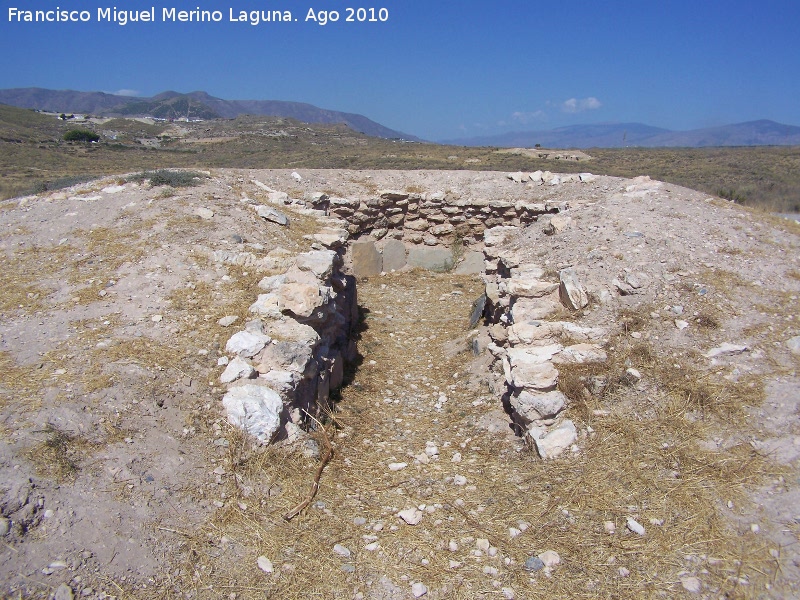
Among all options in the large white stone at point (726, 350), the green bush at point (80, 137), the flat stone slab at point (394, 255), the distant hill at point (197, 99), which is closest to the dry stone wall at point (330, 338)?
the large white stone at point (726, 350)

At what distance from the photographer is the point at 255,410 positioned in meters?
4.27

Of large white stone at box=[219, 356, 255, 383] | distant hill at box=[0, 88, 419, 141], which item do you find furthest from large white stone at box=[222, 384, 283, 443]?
distant hill at box=[0, 88, 419, 141]

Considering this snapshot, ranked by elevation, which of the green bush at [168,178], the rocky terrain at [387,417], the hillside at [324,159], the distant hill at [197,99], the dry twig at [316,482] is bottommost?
the dry twig at [316,482]

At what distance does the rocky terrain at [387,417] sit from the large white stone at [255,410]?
2 centimetres

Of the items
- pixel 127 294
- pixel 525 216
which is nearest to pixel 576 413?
pixel 127 294

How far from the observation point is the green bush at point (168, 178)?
9.21 m

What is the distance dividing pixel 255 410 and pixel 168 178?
6.62 m

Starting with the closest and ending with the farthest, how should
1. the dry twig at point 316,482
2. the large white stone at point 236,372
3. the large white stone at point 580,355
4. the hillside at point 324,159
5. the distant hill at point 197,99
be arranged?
1. the dry twig at point 316,482
2. the large white stone at point 236,372
3. the large white stone at point 580,355
4. the hillside at point 324,159
5. the distant hill at point 197,99

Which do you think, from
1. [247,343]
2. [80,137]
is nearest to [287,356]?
[247,343]

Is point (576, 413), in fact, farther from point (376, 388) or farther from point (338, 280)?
point (338, 280)

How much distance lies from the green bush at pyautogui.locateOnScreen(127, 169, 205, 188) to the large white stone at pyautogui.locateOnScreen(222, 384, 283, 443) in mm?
6151

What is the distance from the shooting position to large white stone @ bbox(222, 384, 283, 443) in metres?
4.21

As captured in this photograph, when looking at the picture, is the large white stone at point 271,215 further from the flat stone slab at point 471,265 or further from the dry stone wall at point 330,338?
the flat stone slab at point 471,265

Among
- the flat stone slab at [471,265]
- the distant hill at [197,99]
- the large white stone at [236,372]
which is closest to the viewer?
the large white stone at [236,372]
